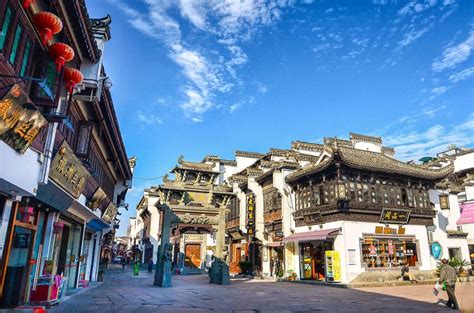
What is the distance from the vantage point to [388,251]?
20.4 m

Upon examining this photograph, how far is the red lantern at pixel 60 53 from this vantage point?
681 cm

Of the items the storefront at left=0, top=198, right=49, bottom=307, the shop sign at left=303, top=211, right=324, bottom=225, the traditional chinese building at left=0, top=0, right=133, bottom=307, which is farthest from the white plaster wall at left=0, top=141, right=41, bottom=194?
the shop sign at left=303, top=211, right=324, bottom=225

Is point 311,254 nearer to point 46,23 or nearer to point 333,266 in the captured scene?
point 333,266

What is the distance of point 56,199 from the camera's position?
9438mm

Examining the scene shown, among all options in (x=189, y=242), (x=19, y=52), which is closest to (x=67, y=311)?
(x=19, y=52)

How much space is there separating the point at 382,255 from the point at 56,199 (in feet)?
61.1

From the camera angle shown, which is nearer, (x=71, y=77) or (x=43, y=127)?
(x=43, y=127)

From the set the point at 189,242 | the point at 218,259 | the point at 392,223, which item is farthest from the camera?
the point at 189,242

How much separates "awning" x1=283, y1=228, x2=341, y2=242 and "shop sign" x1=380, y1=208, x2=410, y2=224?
3.66m

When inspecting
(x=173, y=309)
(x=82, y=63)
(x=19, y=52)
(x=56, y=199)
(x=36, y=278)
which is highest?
(x=82, y=63)

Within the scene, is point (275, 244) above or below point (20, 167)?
below

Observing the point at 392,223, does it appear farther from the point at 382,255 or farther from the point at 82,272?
the point at 82,272

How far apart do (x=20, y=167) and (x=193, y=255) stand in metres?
32.5

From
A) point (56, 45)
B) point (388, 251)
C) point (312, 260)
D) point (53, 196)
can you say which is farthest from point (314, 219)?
point (56, 45)
